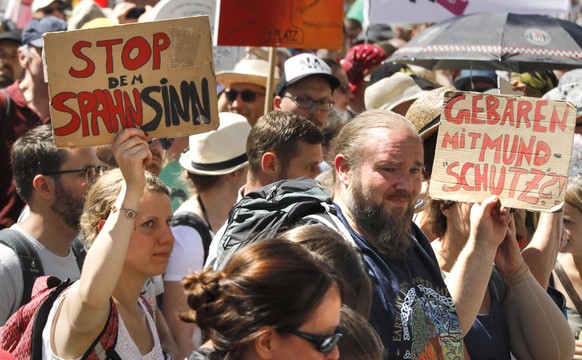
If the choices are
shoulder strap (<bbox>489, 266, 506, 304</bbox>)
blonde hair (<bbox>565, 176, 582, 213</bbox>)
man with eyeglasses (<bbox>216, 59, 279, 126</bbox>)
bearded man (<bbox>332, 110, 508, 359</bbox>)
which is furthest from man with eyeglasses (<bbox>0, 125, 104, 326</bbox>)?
man with eyeglasses (<bbox>216, 59, 279, 126</bbox>)

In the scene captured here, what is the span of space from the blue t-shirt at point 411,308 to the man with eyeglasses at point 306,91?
9.41 feet

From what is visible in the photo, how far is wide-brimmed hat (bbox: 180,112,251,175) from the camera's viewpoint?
5.69 meters

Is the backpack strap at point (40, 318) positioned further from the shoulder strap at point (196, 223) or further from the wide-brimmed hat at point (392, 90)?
the wide-brimmed hat at point (392, 90)

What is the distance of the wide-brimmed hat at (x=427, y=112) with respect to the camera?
480cm

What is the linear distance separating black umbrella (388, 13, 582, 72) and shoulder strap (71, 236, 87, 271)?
339 centimetres

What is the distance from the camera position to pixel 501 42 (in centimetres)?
725

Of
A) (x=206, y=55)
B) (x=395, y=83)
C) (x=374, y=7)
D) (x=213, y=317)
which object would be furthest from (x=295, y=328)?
(x=374, y=7)

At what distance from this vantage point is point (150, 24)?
3520mm

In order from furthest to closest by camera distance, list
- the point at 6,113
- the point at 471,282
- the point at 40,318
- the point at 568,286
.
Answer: the point at 6,113, the point at 568,286, the point at 471,282, the point at 40,318

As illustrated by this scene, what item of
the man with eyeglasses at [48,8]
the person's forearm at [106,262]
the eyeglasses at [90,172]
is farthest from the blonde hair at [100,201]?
the man with eyeglasses at [48,8]

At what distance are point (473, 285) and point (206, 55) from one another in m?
1.29

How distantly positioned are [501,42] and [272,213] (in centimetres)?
409

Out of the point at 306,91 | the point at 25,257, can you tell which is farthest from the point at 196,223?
the point at 306,91

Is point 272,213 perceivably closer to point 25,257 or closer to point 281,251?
point 281,251
